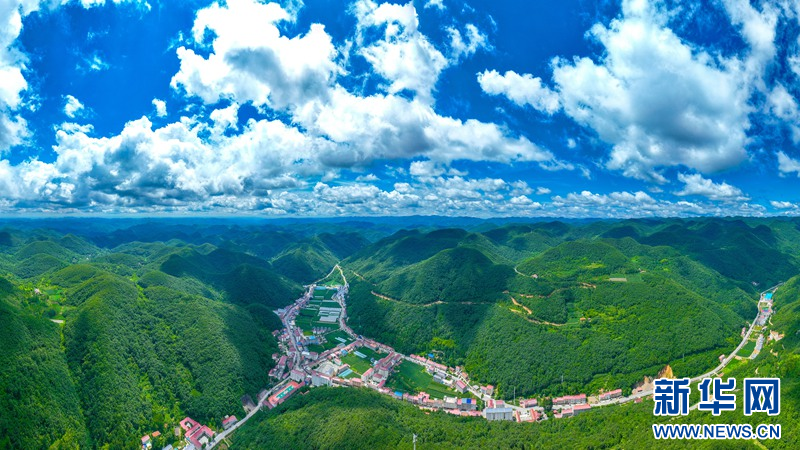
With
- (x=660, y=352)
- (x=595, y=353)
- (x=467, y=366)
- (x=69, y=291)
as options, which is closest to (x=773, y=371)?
(x=660, y=352)

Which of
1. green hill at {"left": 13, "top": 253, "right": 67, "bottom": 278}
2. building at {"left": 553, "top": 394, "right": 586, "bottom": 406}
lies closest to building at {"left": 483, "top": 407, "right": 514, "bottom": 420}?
building at {"left": 553, "top": 394, "right": 586, "bottom": 406}

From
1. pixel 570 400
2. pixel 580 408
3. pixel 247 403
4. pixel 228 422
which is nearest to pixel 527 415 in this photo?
pixel 580 408

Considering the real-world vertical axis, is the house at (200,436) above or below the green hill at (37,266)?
below

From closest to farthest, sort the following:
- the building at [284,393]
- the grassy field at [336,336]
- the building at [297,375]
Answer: the building at [284,393] < the building at [297,375] < the grassy field at [336,336]

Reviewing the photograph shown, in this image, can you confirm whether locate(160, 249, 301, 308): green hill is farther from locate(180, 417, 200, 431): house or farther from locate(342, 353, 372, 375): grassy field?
locate(180, 417, 200, 431): house

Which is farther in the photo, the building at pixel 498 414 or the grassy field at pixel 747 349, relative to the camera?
the grassy field at pixel 747 349

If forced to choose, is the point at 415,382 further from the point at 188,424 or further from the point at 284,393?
the point at 188,424

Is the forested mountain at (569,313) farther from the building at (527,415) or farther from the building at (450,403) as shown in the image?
the building at (450,403)

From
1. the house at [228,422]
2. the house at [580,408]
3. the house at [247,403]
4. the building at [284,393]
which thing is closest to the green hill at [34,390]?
the house at [228,422]
